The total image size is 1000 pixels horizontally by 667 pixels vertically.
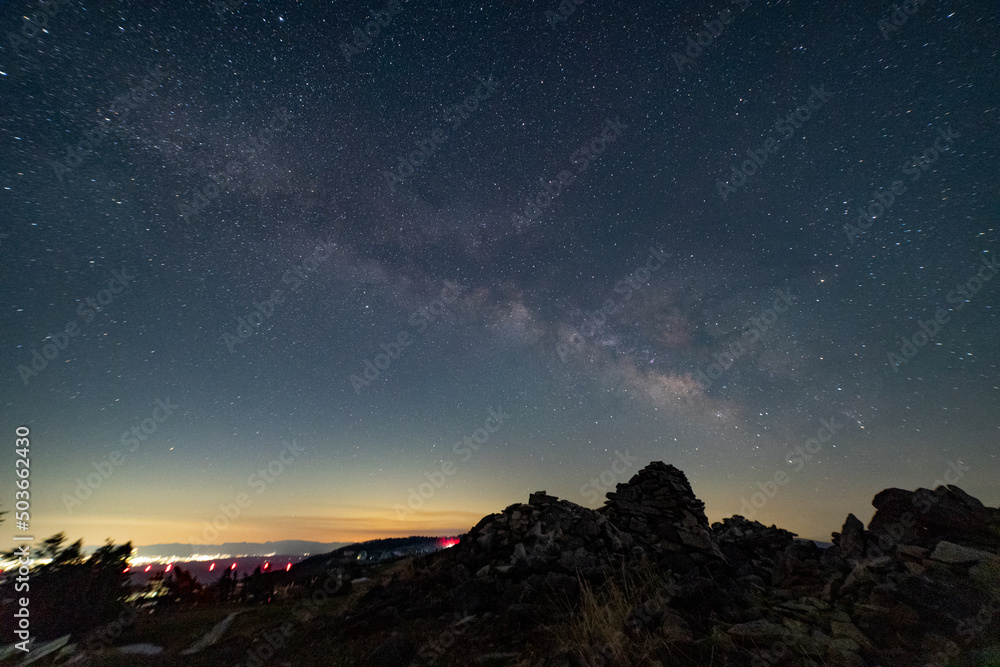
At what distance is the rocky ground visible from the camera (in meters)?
5.00

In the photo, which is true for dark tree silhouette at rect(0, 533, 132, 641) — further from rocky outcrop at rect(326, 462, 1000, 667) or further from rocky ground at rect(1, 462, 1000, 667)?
rocky outcrop at rect(326, 462, 1000, 667)

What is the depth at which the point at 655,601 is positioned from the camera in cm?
626

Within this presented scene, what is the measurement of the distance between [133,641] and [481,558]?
302 inches

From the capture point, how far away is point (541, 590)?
832cm

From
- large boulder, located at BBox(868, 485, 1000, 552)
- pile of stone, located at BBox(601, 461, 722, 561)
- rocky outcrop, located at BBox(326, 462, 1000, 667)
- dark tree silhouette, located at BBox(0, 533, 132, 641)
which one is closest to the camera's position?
rocky outcrop, located at BBox(326, 462, 1000, 667)

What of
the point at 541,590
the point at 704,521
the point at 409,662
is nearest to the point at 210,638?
the point at 409,662

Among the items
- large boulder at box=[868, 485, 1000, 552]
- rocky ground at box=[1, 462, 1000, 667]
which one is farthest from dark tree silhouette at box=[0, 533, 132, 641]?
large boulder at box=[868, 485, 1000, 552]

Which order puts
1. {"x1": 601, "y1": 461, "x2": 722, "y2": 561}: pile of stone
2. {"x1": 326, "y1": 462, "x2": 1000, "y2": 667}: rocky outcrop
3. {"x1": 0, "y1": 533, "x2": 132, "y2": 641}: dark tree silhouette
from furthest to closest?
{"x1": 601, "y1": 461, "x2": 722, "y2": 561}: pile of stone, {"x1": 0, "y1": 533, "x2": 132, "y2": 641}: dark tree silhouette, {"x1": 326, "y1": 462, "x2": 1000, "y2": 667}: rocky outcrop

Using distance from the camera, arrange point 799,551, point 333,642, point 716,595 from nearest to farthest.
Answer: point 716,595 < point 333,642 < point 799,551

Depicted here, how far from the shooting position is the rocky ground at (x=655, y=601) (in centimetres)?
500

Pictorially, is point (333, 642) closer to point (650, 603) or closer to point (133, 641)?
point (133, 641)

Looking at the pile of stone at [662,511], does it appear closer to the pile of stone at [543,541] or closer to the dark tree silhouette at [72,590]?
the pile of stone at [543,541]

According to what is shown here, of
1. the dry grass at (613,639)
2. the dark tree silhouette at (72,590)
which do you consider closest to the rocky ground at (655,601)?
the dry grass at (613,639)

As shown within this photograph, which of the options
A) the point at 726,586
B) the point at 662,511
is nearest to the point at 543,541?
the point at 726,586
